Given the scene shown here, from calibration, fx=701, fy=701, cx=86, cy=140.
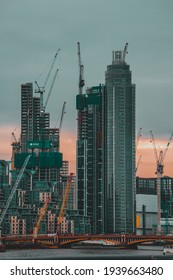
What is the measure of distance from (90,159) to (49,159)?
850 centimetres

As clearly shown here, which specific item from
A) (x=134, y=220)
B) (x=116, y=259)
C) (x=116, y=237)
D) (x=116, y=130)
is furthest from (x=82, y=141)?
(x=116, y=259)

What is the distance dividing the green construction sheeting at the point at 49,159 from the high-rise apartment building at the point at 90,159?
4.26m

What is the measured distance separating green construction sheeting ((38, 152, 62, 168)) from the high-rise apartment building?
4.26 metres

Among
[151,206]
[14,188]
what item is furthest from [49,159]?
[151,206]

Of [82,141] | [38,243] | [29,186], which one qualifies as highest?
[82,141]

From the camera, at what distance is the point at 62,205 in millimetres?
126812

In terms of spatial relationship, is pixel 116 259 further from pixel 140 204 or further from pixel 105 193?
pixel 140 204

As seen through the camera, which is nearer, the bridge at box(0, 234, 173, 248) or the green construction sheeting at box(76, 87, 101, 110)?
the bridge at box(0, 234, 173, 248)

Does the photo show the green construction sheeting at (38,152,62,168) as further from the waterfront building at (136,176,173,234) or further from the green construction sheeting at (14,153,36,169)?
the waterfront building at (136,176,173,234)

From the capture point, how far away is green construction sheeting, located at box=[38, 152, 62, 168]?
142 metres

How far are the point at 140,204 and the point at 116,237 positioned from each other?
8051cm

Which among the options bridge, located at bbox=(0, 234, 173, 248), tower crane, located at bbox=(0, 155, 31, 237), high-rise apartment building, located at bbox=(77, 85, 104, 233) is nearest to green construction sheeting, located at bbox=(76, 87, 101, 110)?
high-rise apartment building, located at bbox=(77, 85, 104, 233)

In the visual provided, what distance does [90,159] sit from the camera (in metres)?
141

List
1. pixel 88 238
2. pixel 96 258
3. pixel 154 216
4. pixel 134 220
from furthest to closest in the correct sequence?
1. pixel 154 216
2. pixel 134 220
3. pixel 88 238
4. pixel 96 258
